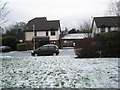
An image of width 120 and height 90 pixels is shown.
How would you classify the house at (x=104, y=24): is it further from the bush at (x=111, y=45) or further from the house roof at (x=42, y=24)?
the bush at (x=111, y=45)

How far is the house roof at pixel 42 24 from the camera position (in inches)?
1647

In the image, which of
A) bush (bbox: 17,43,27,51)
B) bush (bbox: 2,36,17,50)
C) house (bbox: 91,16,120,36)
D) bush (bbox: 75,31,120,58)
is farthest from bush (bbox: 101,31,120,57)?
bush (bbox: 2,36,17,50)

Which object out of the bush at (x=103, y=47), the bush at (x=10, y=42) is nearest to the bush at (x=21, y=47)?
the bush at (x=10, y=42)

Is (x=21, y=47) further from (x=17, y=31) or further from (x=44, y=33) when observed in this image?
(x=17, y=31)

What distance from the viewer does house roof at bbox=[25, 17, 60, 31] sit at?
41.8 m

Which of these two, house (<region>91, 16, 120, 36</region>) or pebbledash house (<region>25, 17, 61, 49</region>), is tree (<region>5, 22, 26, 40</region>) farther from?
house (<region>91, 16, 120, 36</region>)

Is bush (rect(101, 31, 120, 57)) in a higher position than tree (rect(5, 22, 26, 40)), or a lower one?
lower

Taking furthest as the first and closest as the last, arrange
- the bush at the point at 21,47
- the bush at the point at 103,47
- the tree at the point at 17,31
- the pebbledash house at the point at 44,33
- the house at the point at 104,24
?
the tree at the point at 17,31 → the pebbledash house at the point at 44,33 → the house at the point at 104,24 → the bush at the point at 21,47 → the bush at the point at 103,47

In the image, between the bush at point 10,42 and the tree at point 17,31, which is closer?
the bush at point 10,42

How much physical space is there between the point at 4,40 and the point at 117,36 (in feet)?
94.7

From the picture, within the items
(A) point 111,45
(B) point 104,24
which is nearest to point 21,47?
(B) point 104,24

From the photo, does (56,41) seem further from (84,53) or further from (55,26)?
(84,53)

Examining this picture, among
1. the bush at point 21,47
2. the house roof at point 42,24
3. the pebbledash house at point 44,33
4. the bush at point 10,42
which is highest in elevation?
the house roof at point 42,24

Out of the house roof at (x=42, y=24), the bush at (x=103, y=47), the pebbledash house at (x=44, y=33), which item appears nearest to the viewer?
the bush at (x=103, y=47)
